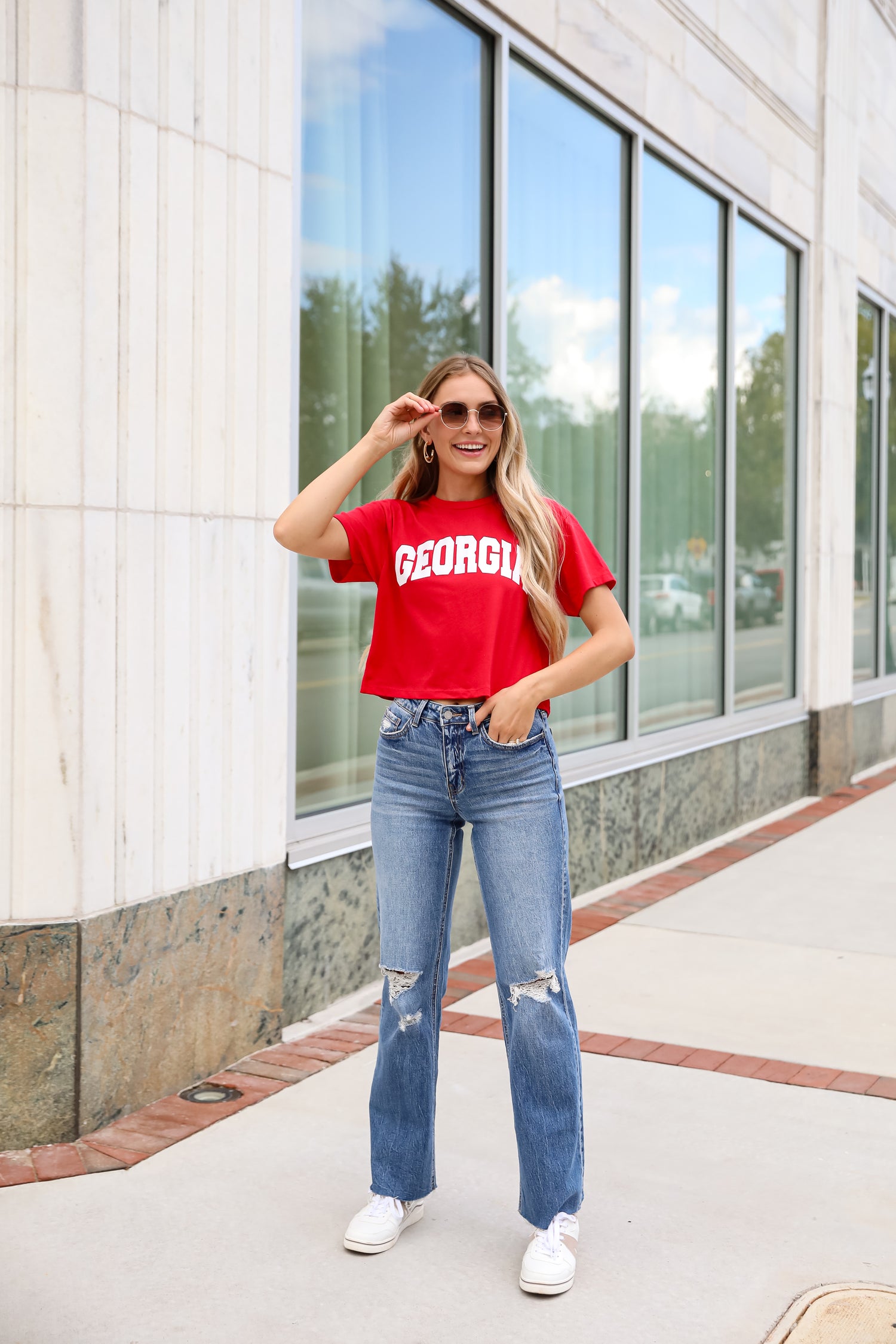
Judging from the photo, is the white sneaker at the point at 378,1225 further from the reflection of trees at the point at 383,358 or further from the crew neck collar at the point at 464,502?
the reflection of trees at the point at 383,358

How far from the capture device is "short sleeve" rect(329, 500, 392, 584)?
3168 millimetres

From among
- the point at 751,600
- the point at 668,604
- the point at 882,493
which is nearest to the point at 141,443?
the point at 668,604

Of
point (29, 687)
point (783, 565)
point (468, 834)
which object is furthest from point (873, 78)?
point (29, 687)

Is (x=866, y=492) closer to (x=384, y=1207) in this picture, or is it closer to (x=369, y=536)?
(x=369, y=536)

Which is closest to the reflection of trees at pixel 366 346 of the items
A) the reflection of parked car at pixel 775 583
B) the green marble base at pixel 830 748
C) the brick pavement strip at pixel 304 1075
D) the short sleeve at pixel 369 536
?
the brick pavement strip at pixel 304 1075

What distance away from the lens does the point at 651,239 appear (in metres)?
7.86

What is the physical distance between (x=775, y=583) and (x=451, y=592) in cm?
693

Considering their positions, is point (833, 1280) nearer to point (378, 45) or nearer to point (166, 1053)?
point (166, 1053)

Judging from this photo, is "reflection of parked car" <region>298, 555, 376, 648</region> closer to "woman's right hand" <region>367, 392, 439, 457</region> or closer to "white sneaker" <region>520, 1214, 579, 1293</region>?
"woman's right hand" <region>367, 392, 439, 457</region>

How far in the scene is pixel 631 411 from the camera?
7695mm

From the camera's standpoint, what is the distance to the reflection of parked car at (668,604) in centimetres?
797

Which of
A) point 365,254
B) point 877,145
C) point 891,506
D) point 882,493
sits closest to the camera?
point 365,254

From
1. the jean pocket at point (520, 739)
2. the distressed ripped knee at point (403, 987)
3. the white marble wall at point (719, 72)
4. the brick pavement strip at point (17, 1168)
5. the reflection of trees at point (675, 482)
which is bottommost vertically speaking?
the brick pavement strip at point (17, 1168)

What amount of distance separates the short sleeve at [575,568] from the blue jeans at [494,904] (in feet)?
0.86
